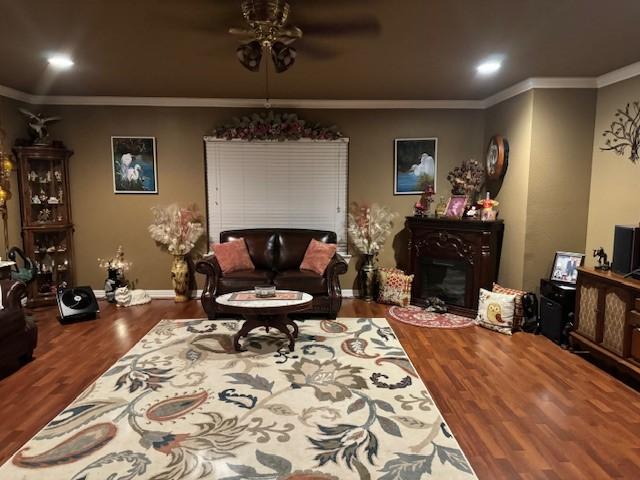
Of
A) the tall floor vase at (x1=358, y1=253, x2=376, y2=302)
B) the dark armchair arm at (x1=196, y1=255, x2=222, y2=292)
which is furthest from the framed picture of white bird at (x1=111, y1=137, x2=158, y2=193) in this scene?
Result: the tall floor vase at (x1=358, y1=253, x2=376, y2=302)

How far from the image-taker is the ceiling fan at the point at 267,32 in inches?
96.1

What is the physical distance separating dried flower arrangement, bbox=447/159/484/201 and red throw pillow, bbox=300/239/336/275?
69.1 inches

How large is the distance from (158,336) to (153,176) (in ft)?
7.84

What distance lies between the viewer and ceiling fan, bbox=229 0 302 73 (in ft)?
8.01

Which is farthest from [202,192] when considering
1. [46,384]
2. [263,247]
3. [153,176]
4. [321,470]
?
[321,470]

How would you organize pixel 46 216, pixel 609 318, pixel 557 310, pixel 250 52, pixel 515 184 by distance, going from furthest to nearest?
pixel 46 216, pixel 515 184, pixel 557 310, pixel 609 318, pixel 250 52

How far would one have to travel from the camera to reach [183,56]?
3.60 m

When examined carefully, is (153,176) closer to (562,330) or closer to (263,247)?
(263,247)

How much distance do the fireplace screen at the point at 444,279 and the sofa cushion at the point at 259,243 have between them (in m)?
1.93

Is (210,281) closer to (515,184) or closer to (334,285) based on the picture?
(334,285)

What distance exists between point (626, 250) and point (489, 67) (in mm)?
2030

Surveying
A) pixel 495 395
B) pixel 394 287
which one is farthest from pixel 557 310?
pixel 394 287

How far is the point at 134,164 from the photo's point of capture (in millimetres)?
5520

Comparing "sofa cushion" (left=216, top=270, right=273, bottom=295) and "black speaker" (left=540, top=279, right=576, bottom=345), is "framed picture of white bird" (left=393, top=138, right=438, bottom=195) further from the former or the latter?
"sofa cushion" (left=216, top=270, right=273, bottom=295)
